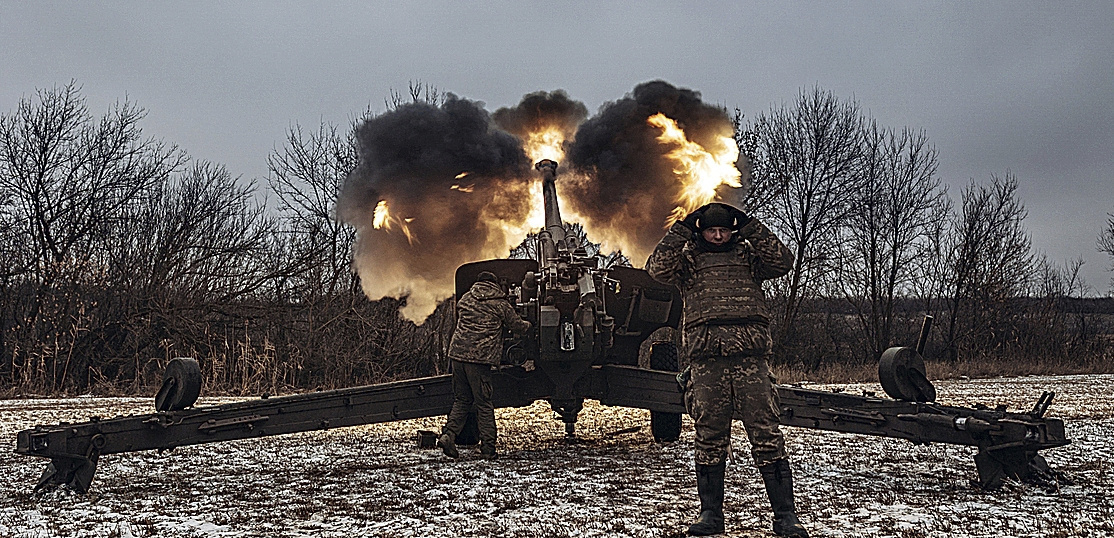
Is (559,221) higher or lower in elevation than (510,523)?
higher

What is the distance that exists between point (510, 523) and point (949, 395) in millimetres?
11926

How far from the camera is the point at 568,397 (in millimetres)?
8461

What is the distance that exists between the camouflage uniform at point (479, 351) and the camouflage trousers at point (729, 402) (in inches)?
120

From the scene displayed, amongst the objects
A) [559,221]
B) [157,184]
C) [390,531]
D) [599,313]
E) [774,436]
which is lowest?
[390,531]

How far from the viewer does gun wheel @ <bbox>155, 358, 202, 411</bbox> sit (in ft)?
22.3

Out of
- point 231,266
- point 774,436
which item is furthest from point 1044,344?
point 774,436

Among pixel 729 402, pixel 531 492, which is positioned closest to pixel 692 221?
pixel 729 402

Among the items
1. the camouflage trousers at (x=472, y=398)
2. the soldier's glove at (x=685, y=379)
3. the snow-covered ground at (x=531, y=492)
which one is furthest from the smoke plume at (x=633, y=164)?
the soldier's glove at (x=685, y=379)

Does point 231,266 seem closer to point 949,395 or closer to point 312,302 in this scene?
point 312,302

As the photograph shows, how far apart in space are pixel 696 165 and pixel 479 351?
131 inches

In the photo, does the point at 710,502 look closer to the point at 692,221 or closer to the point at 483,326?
the point at 692,221

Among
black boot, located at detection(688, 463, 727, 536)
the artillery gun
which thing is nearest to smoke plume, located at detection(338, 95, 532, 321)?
the artillery gun

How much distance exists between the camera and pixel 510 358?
8305 mm

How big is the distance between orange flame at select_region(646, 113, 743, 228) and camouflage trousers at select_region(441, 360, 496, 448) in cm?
286
